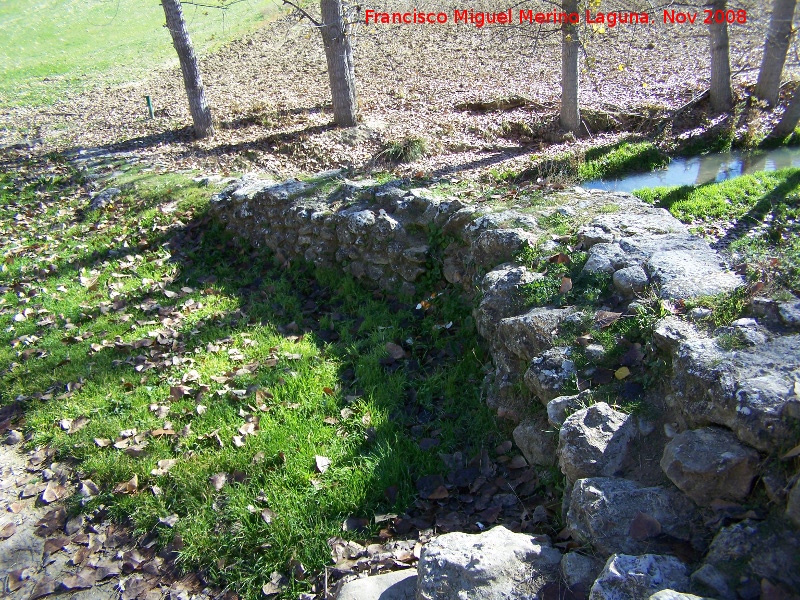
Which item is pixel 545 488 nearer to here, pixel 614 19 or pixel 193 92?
pixel 193 92

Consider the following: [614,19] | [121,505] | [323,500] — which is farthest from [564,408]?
[614,19]

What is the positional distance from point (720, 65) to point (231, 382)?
9940mm

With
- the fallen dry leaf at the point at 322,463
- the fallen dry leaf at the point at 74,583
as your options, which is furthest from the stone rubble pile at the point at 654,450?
Result: the fallen dry leaf at the point at 74,583

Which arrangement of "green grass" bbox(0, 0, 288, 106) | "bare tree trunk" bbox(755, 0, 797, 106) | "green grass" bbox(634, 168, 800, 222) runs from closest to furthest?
"green grass" bbox(634, 168, 800, 222) → "bare tree trunk" bbox(755, 0, 797, 106) → "green grass" bbox(0, 0, 288, 106)

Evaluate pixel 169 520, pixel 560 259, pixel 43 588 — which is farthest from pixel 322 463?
pixel 560 259

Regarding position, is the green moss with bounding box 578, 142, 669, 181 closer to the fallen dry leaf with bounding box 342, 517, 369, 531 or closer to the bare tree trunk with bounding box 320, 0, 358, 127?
the bare tree trunk with bounding box 320, 0, 358, 127

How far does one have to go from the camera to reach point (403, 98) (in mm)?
12023

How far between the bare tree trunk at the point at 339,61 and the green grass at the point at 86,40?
6.20 m

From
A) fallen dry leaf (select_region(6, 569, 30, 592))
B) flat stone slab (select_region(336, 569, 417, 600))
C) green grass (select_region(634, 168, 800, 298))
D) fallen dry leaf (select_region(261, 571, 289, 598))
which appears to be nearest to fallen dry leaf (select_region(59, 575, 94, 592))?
fallen dry leaf (select_region(6, 569, 30, 592))

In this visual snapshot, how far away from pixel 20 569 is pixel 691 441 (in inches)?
150

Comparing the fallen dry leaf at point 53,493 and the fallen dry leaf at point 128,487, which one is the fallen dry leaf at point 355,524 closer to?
the fallen dry leaf at point 128,487

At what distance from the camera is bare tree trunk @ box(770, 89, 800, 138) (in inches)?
340

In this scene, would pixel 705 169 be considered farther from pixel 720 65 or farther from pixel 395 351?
pixel 395 351

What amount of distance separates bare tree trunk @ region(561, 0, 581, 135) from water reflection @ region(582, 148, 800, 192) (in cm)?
192
